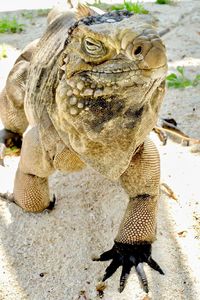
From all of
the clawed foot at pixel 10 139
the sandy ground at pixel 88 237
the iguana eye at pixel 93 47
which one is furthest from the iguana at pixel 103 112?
the clawed foot at pixel 10 139

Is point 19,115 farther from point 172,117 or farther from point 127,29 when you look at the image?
point 127,29

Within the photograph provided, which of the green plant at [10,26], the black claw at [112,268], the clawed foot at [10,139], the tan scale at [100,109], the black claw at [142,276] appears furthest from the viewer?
the green plant at [10,26]

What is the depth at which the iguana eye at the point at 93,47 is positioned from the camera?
97.5 inches

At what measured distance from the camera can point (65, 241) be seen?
3.76 metres

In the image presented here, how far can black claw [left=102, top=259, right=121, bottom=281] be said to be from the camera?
11.3 ft

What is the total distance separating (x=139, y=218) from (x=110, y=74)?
1291 millimetres

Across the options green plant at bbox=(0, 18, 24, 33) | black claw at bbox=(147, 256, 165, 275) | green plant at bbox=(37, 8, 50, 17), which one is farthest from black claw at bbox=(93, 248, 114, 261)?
green plant at bbox=(37, 8, 50, 17)

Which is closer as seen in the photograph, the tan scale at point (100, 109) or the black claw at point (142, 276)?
the tan scale at point (100, 109)

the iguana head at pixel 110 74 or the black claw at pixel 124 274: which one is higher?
the iguana head at pixel 110 74

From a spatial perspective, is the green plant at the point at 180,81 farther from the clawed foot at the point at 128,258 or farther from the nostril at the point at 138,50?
the nostril at the point at 138,50

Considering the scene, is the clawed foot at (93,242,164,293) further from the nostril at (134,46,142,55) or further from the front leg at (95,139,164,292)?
the nostril at (134,46,142,55)

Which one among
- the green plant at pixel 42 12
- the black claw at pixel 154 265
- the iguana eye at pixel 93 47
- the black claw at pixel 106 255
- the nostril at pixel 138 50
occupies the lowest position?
the green plant at pixel 42 12

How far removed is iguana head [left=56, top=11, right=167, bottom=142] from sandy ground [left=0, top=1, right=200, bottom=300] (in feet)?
3.69

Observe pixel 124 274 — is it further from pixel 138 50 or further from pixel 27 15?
pixel 27 15
